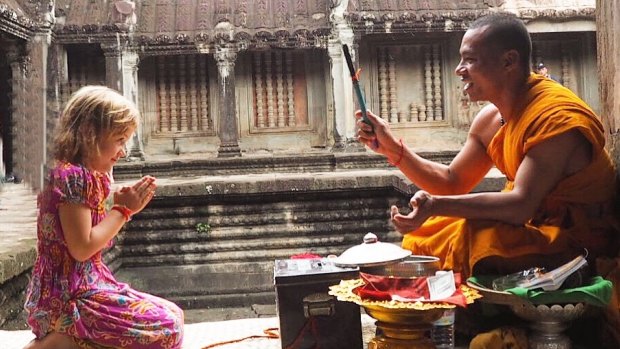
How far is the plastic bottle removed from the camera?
2125mm

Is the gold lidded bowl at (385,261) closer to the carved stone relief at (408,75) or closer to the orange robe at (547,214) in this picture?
the orange robe at (547,214)

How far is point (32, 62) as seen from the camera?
8.06 meters

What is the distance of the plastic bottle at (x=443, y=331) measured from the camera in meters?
2.12

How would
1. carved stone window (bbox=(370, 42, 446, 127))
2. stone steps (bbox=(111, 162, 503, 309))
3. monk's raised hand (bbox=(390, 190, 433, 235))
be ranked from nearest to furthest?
monk's raised hand (bbox=(390, 190, 433, 235)), stone steps (bbox=(111, 162, 503, 309)), carved stone window (bbox=(370, 42, 446, 127))

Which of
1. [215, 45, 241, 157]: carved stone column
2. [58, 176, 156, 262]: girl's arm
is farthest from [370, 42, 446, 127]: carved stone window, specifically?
[58, 176, 156, 262]: girl's arm

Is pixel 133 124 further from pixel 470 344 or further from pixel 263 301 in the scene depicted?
pixel 263 301

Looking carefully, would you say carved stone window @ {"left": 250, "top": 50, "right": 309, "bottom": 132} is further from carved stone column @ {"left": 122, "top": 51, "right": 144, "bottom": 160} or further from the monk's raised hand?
the monk's raised hand

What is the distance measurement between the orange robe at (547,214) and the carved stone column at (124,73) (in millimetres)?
6943

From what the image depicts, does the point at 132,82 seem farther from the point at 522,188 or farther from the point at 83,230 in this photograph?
the point at 522,188

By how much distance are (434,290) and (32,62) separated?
24.3 ft

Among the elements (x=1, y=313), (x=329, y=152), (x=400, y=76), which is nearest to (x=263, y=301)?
(x=1, y=313)

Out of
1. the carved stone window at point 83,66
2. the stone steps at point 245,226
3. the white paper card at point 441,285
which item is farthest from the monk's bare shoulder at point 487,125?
the carved stone window at point 83,66

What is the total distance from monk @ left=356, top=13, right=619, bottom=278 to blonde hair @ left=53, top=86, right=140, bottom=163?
958 millimetres

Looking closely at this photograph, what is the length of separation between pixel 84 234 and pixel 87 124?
339 millimetres
